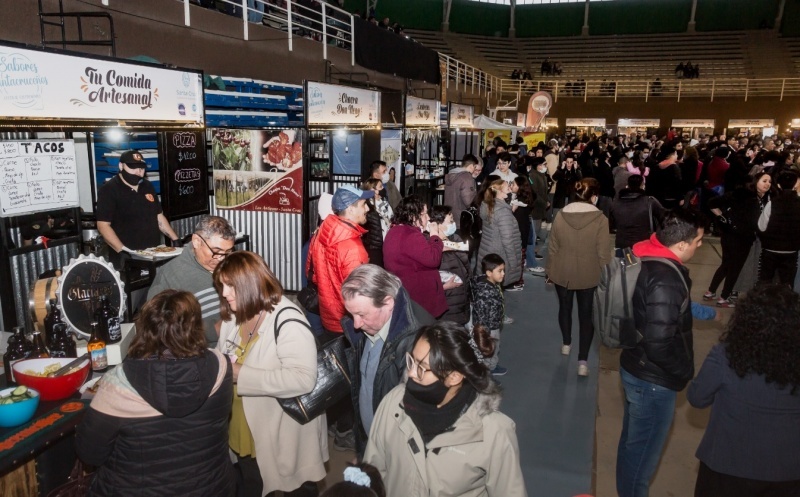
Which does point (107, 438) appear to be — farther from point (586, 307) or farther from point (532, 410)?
point (586, 307)

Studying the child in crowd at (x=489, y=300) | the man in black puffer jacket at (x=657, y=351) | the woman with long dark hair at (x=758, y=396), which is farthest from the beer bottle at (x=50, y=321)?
the woman with long dark hair at (x=758, y=396)

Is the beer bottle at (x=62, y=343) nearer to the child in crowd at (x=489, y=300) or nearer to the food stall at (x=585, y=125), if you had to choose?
the child in crowd at (x=489, y=300)

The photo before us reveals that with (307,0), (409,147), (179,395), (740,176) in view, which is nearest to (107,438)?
(179,395)

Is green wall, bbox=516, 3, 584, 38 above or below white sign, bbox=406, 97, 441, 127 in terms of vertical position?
above

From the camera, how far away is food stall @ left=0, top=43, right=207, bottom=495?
3402mm

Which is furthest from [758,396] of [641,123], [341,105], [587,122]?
[587,122]

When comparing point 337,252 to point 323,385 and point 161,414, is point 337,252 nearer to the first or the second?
point 323,385

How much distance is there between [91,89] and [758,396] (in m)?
5.04

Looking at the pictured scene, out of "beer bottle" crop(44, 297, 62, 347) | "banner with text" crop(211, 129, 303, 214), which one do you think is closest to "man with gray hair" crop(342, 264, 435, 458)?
"beer bottle" crop(44, 297, 62, 347)

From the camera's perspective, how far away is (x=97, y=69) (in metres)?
4.73

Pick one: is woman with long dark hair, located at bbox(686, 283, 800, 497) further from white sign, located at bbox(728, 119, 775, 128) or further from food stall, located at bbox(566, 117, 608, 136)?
white sign, located at bbox(728, 119, 775, 128)

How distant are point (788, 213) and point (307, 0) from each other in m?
10.1

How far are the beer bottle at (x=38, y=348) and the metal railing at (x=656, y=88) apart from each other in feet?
81.1

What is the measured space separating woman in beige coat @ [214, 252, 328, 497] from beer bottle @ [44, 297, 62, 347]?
1070 millimetres
